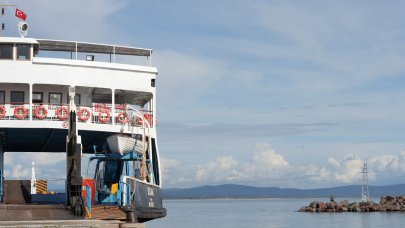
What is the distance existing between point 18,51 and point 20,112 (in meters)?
2.95

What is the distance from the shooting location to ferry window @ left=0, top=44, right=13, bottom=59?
90.1ft

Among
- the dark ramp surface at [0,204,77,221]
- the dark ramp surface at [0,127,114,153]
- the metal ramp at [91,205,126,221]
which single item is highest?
the dark ramp surface at [0,127,114,153]

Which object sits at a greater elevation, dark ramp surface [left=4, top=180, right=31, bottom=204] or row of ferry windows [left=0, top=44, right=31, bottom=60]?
row of ferry windows [left=0, top=44, right=31, bottom=60]

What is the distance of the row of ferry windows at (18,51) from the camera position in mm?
27422

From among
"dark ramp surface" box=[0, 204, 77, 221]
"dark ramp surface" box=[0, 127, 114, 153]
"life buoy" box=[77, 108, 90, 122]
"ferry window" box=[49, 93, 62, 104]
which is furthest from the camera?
"ferry window" box=[49, 93, 62, 104]

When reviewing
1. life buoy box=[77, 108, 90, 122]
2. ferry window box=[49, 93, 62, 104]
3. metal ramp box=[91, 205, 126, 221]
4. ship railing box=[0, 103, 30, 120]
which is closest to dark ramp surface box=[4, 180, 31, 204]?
ferry window box=[49, 93, 62, 104]

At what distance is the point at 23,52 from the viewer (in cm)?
2764

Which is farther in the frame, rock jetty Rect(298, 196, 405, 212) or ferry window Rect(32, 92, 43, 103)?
rock jetty Rect(298, 196, 405, 212)

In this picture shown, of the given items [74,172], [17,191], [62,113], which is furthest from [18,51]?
[74,172]

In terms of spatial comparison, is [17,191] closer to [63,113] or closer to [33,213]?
[63,113]

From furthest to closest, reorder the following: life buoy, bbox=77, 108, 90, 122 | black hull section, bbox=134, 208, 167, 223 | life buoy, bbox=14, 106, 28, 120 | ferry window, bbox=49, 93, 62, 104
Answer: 1. ferry window, bbox=49, 93, 62, 104
2. life buoy, bbox=77, 108, 90, 122
3. life buoy, bbox=14, 106, 28, 120
4. black hull section, bbox=134, 208, 167, 223

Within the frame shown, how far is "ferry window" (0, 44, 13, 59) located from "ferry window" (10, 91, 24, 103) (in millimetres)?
1919

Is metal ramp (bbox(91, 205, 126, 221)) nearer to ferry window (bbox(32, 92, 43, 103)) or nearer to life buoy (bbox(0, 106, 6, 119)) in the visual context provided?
life buoy (bbox(0, 106, 6, 119))

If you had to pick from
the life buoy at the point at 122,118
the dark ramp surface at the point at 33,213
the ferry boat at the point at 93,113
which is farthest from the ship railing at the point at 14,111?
the dark ramp surface at the point at 33,213
